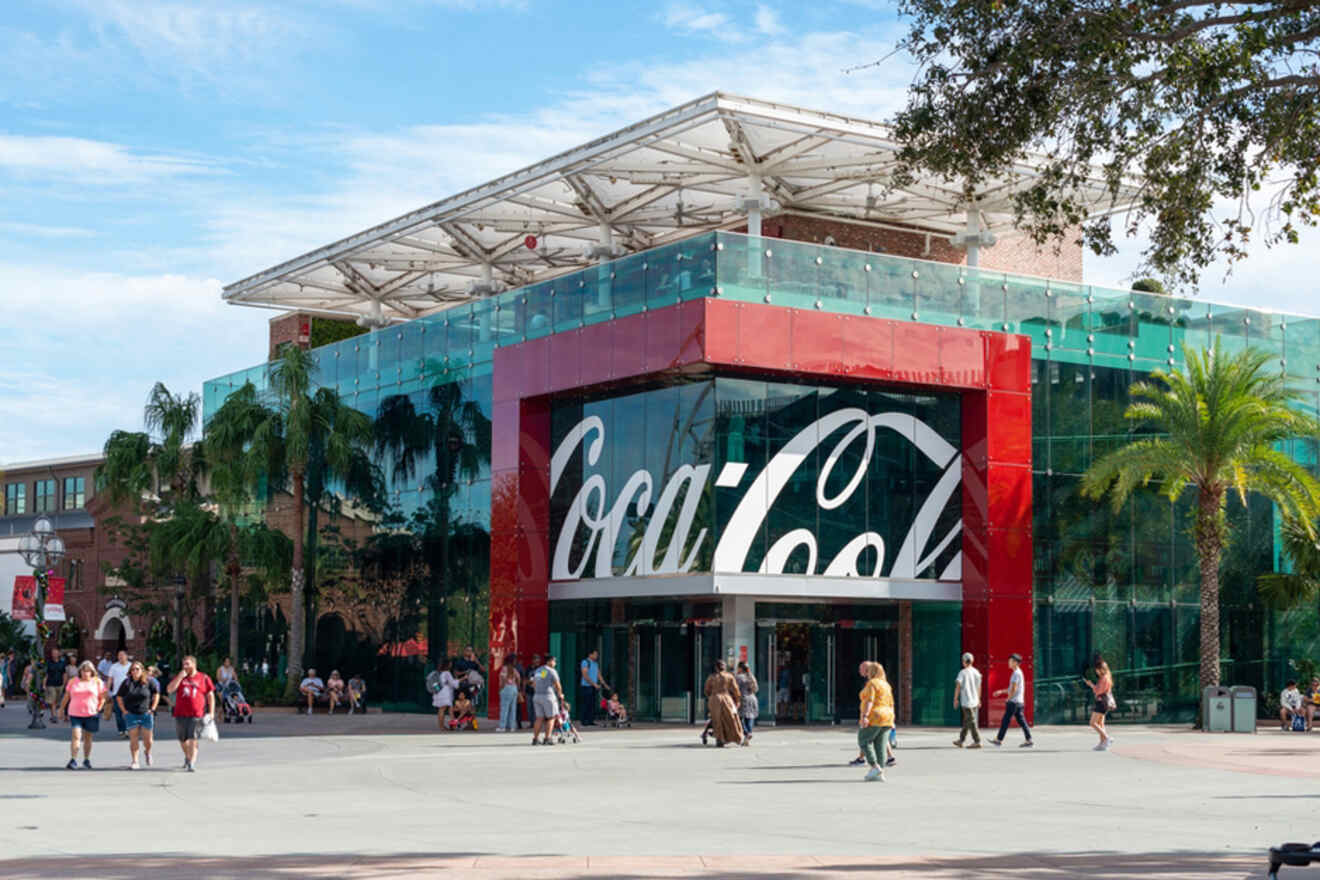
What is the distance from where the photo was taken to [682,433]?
117 ft

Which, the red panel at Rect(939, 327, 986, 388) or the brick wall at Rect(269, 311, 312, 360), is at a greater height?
the brick wall at Rect(269, 311, 312, 360)

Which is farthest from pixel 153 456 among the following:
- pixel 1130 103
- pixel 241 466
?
pixel 1130 103

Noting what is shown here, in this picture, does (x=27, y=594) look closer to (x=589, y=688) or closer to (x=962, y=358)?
(x=589, y=688)

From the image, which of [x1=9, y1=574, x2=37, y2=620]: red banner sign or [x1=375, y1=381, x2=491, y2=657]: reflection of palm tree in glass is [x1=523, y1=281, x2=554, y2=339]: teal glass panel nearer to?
[x1=375, y1=381, x2=491, y2=657]: reflection of palm tree in glass

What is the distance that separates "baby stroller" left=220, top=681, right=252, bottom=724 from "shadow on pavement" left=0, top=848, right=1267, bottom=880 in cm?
2541

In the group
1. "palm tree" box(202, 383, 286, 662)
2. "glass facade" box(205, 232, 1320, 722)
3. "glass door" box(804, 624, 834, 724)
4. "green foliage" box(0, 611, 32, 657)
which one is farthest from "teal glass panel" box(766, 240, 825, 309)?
"green foliage" box(0, 611, 32, 657)

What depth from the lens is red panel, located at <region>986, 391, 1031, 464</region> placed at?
3706 cm

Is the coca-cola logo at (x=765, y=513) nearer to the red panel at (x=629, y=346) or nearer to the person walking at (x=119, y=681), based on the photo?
the red panel at (x=629, y=346)

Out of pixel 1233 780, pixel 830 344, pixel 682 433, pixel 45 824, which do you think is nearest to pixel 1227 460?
pixel 830 344

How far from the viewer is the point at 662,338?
35.0 meters

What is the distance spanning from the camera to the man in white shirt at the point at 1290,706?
38.1m

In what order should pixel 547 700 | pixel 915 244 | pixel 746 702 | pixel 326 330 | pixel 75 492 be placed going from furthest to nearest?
pixel 75 492
pixel 326 330
pixel 915 244
pixel 746 702
pixel 547 700

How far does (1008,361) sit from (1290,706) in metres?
9.99

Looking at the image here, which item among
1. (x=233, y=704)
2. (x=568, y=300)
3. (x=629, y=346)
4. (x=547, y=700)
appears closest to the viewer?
(x=547, y=700)
